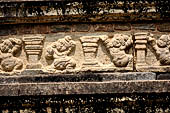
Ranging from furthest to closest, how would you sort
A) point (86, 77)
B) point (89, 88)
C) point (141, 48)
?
point (141, 48) < point (86, 77) < point (89, 88)

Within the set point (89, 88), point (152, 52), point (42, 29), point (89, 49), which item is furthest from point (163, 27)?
point (42, 29)

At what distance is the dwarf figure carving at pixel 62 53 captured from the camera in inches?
180

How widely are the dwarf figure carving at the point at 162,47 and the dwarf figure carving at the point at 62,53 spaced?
3.44ft

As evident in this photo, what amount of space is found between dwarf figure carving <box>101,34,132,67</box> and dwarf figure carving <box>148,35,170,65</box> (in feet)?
1.04

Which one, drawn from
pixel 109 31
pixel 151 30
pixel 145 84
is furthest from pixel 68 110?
pixel 151 30

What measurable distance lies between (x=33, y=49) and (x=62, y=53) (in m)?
0.39

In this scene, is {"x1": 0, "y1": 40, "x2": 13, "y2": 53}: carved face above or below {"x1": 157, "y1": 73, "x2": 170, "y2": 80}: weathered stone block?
above

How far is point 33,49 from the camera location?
4.63 meters

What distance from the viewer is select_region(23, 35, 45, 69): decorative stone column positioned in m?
4.62

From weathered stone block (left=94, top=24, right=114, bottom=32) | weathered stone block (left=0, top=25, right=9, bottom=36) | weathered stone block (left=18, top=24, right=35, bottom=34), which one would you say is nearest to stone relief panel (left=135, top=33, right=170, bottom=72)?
weathered stone block (left=94, top=24, right=114, bottom=32)

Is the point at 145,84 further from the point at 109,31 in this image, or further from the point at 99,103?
the point at 109,31

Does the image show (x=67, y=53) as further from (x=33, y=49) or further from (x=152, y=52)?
(x=152, y=52)

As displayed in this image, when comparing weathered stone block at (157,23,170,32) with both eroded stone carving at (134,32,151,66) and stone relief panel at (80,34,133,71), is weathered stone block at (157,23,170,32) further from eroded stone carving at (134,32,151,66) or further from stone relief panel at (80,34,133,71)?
stone relief panel at (80,34,133,71)

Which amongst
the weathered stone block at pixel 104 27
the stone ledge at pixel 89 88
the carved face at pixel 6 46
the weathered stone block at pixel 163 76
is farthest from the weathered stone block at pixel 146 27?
the carved face at pixel 6 46
